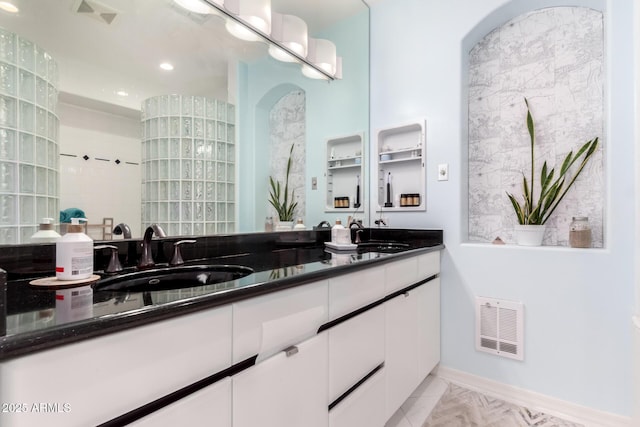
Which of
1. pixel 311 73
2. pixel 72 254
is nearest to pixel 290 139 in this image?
pixel 311 73

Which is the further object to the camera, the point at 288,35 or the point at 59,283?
the point at 288,35

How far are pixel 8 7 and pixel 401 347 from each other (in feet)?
6.44

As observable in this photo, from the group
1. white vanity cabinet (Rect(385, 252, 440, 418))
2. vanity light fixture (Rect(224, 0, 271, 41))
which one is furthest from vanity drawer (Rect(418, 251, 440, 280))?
vanity light fixture (Rect(224, 0, 271, 41))

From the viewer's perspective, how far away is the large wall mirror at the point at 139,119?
3.12ft

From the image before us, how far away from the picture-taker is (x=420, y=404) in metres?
1.83

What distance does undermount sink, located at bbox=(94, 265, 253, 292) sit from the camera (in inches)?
40.1

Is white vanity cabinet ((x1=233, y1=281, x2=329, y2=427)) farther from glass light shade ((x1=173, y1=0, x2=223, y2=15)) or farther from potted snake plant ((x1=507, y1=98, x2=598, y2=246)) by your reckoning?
potted snake plant ((x1=507, y1=98, x2=598, y2=246))

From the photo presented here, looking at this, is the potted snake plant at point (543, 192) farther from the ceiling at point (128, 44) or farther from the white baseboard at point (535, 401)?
the ceiling at point (128, 44)

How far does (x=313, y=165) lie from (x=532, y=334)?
5.50 feet

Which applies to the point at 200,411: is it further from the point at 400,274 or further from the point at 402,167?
the point at 402,167

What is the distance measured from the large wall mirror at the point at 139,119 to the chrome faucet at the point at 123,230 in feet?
0.06

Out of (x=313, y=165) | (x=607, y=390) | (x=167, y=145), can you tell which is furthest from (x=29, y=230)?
(x=607, y=390)

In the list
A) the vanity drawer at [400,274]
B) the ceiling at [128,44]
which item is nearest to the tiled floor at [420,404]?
the vanity drawer at [400,274]

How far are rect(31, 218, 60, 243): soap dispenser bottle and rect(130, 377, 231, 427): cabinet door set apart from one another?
682 mm
